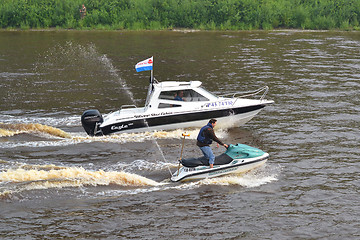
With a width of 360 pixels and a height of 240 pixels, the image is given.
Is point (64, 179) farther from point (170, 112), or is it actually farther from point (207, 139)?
point (170, 112)

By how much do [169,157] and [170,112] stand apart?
9.15 feet

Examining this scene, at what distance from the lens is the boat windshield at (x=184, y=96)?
2136 centimetres

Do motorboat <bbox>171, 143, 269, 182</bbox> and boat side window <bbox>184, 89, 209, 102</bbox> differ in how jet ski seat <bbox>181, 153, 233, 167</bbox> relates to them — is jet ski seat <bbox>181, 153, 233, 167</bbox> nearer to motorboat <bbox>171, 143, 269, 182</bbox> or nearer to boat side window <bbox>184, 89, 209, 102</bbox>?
motorboat <bbox>171, 143, 269, 182</bbox>

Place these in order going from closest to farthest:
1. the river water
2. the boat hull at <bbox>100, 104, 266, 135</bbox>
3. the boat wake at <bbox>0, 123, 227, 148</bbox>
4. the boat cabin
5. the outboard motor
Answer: the river water → the boat wake at <bbox>0, 123, 227, 148</bbox> → the outboard motor → the boat hull at <bbox>100, 104, 266, 135</bbox> → the boat cabin

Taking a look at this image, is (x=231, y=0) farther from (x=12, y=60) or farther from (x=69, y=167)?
(x=69, y=167)

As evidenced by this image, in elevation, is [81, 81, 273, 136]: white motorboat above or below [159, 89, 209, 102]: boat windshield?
below

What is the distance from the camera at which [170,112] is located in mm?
21250

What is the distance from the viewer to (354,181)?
16.8 metres

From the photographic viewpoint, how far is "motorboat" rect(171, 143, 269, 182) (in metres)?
16.5

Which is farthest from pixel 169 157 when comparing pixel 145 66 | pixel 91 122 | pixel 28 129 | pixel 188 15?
pixel 188 15

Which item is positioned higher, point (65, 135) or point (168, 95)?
point (168, 95)

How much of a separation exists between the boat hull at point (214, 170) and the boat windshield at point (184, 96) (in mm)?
5249

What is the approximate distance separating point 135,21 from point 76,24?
613cm

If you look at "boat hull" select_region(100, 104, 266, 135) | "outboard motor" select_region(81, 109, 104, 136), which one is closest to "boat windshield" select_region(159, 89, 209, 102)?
"boat hull" select_region(100, 104, 266, 135)
